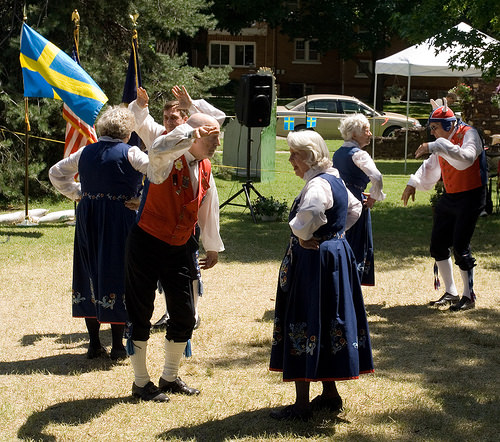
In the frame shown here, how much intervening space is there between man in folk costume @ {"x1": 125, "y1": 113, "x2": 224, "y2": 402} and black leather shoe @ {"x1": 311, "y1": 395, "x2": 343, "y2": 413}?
81 centimetres

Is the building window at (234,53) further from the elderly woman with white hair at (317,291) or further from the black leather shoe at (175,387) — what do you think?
the elderly woman with white hair at (317,291)

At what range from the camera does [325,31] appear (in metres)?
37.2

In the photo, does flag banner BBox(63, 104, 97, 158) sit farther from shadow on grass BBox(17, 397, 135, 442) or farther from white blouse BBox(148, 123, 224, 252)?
shadow on grass BBox(17, 397, 135, 442)

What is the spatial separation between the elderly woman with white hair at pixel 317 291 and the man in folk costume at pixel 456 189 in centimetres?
264

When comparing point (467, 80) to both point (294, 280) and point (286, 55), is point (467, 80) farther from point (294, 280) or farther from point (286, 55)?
point (286, 55)

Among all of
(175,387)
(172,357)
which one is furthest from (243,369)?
(172,357)

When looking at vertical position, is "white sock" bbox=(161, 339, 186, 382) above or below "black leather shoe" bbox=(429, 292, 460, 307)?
above

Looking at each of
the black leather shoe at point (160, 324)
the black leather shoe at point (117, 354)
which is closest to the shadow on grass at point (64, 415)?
the black leather shoe at point (117, 354)

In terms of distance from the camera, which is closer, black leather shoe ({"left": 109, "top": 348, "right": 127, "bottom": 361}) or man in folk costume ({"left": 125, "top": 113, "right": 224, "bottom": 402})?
man in folk costume ({"left": 125, "top": 113, "right": 224, "bottom": 402})

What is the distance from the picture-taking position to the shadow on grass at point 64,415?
4.40 m

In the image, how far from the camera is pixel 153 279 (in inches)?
186

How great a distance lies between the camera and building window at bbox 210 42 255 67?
146 feet

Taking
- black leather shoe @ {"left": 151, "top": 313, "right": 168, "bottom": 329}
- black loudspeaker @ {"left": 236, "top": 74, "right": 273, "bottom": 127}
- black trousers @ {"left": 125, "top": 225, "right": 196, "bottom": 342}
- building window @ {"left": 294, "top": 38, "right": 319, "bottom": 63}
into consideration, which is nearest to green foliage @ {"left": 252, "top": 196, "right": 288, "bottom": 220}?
black loudspeaker @ {"left": 236, "top": 74, "right": 273, "bottom": 127}

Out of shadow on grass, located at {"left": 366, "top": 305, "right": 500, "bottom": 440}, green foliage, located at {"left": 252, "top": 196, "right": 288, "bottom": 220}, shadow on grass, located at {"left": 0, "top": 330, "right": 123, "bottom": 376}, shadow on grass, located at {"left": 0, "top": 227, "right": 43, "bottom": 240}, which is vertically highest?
green foliage, located at {"left": 252, "top": 196, "right": 288, "bottom": 220}
